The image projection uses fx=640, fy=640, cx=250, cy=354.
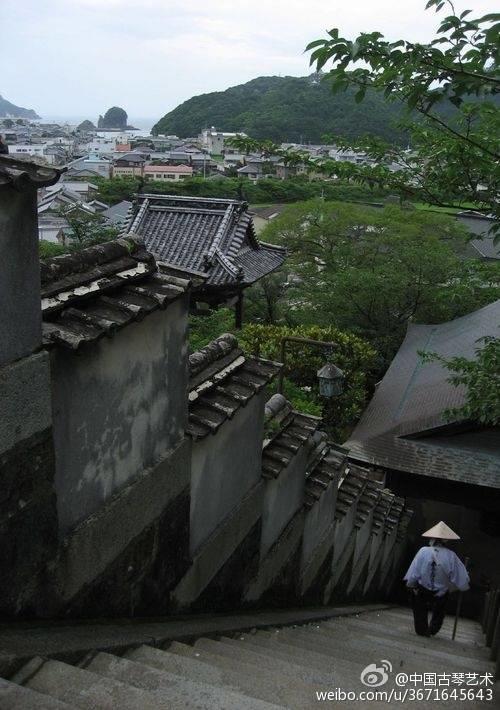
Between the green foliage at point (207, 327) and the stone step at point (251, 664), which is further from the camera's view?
the green foliage at point (207, 327)

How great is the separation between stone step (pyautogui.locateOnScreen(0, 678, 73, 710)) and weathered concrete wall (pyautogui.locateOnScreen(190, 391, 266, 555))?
2.48 m

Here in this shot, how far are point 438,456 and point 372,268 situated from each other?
40.2 feet

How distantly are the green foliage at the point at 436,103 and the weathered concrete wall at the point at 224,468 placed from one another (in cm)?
293

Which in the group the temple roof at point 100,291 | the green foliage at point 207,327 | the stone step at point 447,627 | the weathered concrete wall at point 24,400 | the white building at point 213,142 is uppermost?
the white building at point 213,142

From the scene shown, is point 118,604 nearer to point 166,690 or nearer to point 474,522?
point 166,690

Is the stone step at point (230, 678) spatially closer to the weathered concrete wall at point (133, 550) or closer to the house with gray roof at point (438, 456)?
the weathered concrete wall at point (133, 550)

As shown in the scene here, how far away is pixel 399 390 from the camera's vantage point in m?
19.1

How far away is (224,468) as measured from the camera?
5.80 meters

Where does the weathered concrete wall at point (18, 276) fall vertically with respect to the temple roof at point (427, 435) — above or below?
above

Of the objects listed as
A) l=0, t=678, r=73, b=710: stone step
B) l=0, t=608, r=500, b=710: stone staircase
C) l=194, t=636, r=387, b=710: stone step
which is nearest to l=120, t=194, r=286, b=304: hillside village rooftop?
l=0, t=608, r=500, b=710: stone staircase

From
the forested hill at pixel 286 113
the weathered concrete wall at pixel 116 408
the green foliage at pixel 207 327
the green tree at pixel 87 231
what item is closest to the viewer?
the weathered concrete wall at pixel 116 408

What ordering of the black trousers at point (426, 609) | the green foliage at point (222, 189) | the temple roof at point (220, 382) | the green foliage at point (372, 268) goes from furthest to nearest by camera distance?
the green foliage at point (222, 189)
the green foliage at point (372, 268)
the black trousers at point (426, 609)
the temple roof at point (220, 382)

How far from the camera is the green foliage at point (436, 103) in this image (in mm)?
4840

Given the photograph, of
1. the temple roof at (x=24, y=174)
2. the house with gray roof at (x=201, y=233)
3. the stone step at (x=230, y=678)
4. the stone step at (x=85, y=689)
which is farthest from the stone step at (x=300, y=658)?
the house with gray roof at (x=201, y=233)
